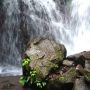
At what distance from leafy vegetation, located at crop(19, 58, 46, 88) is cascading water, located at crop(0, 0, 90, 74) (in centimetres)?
228

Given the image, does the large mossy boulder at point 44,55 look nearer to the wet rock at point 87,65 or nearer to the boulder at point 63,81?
the boulder at point 63,81

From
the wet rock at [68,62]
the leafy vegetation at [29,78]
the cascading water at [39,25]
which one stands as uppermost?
the cascading water at [39,25]

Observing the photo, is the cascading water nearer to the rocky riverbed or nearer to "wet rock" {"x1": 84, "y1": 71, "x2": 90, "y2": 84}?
the rocky riverbed

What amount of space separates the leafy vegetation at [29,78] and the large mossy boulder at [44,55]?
11 centimetres

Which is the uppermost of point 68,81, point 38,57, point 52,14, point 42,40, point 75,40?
point 52,14

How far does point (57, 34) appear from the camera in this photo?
13.3 m

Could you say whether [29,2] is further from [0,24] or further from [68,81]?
[68,81]

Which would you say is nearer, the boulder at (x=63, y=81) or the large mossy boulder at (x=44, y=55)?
the boulder at (x=63, y=81)

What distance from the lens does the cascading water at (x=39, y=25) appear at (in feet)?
41.2

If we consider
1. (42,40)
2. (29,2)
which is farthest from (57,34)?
(42,40)

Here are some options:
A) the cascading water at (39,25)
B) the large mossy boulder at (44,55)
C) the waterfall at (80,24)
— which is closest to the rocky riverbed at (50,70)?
the large mossy boulder at (44,55)

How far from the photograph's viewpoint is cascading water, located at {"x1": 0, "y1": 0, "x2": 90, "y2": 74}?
12555 millimetres

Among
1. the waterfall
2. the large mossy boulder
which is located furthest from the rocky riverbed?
the waterfall

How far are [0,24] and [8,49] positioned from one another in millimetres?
1053
